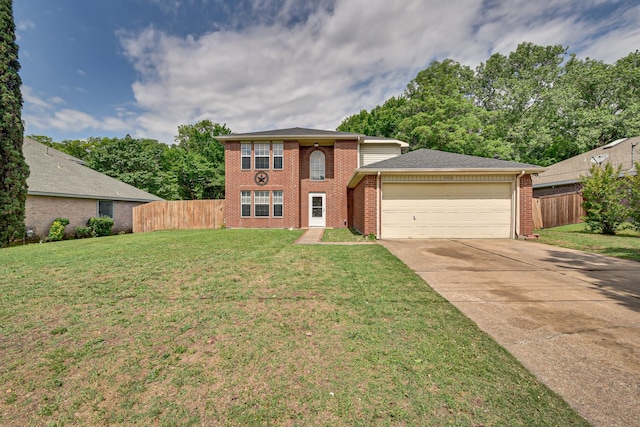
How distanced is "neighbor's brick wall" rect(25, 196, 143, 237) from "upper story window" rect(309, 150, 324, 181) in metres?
12.6

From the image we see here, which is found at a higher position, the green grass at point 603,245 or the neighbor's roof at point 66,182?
the neighbor's roof at point 66,182

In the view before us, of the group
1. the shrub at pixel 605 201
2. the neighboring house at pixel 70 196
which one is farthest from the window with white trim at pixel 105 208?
the shrub at pixel 605 201

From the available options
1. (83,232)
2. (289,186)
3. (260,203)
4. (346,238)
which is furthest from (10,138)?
(346,238)

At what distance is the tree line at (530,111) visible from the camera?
811 inches

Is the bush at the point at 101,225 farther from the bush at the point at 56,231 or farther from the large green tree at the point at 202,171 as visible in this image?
the large green tree at the point at 202,171

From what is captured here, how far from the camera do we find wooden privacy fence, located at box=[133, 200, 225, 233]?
1581cm

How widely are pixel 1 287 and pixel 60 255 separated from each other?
3.25 m

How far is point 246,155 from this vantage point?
1533cm

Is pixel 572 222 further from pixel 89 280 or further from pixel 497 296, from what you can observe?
pixel 89 280

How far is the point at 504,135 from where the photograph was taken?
23031 millimetres

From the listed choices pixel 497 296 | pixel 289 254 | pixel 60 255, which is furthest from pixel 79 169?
pixel 497 296

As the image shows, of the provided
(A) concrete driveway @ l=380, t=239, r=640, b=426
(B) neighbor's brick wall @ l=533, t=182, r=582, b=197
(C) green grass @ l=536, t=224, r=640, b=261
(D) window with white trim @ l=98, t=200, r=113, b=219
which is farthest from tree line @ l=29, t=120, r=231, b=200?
(B) neighbor's brick wall @ l=533, t=182, r=582, b=197

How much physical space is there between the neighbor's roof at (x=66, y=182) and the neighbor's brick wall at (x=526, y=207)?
69.6 ft

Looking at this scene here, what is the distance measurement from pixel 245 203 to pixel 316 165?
4988 millimetres
